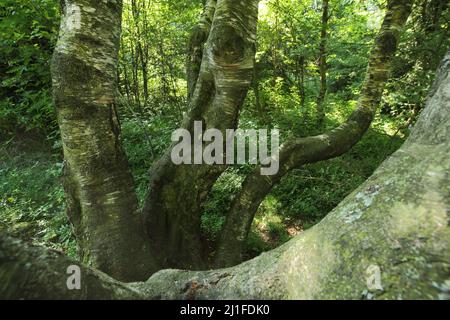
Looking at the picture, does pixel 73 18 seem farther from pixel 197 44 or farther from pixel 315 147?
pixel 315 147

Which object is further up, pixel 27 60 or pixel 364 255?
pixel 27 60

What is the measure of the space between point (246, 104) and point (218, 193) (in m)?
3.50

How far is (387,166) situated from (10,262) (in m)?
1.46

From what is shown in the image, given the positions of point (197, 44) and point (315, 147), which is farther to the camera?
point (197, 44)

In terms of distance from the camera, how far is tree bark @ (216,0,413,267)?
120 inches

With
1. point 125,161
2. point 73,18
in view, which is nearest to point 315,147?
point 125,161

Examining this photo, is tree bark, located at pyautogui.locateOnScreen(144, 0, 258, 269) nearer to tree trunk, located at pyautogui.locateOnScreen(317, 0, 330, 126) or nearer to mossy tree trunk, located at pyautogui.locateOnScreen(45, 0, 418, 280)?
mossy tree trunk, located at pyautogui.locateOnScreen(45, 0, 418, 280)

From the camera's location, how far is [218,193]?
4.92 m

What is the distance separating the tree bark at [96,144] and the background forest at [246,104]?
64.4 inches

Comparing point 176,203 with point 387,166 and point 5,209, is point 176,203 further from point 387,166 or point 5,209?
point 5,209

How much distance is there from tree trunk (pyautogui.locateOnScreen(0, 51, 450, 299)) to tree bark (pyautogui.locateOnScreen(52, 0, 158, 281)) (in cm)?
113

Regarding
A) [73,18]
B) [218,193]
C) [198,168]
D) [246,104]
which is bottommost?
[218,193]

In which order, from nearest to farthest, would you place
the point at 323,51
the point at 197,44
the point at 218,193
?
the point at 197,44 → the point at 218,193 → the point at 323,51

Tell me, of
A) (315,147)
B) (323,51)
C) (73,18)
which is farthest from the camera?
(323,51)
